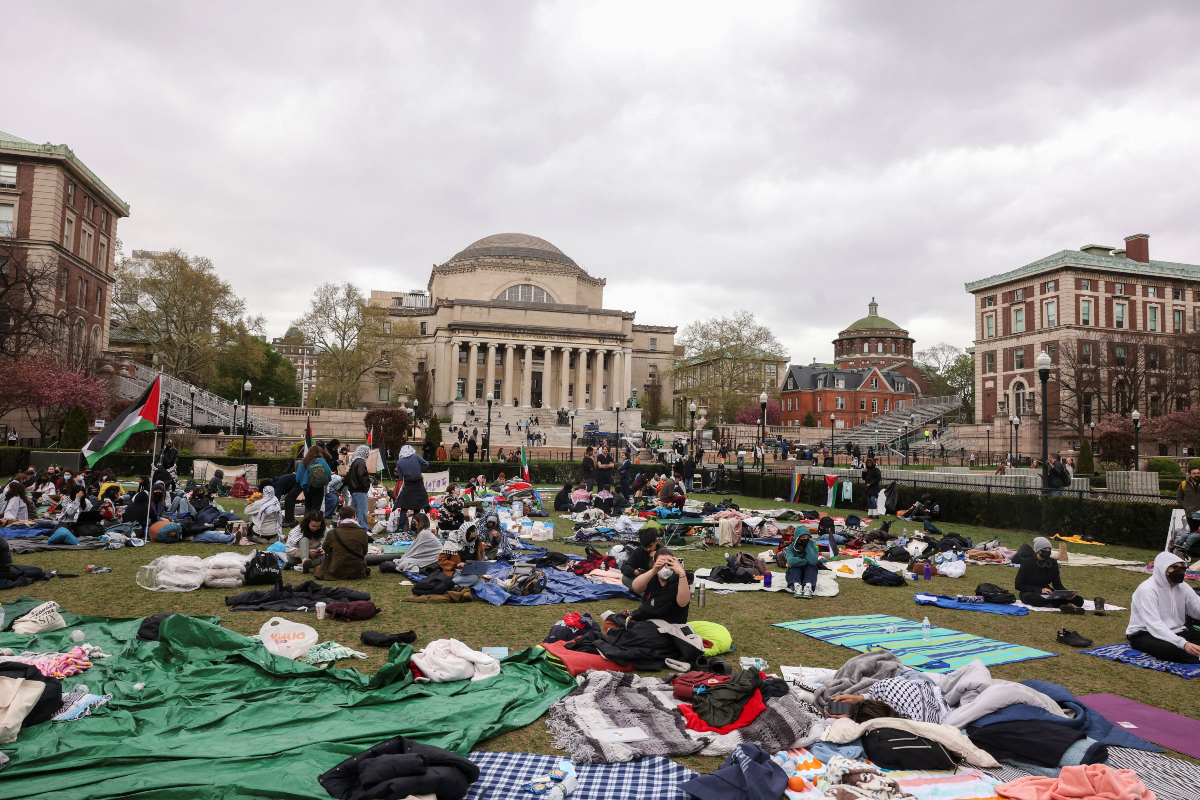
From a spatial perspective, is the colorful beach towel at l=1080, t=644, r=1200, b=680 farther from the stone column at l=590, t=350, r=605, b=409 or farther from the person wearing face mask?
the stone column at l=590, t=350, r=605, b=409

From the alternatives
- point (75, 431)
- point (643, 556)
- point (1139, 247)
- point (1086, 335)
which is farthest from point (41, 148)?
point (1139, 247)

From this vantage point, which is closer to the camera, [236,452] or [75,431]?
[75,431]

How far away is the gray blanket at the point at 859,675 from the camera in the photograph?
18.0ft

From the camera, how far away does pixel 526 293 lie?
73.5 m

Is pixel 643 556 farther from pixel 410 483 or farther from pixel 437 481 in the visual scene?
pixel 437 481

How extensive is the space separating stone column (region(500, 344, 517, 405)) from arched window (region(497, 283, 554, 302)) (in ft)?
28.1

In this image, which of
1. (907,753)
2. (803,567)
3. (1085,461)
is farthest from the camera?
(1085,461)

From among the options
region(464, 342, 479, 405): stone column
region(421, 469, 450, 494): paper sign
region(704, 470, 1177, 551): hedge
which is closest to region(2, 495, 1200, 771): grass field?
region(704, 470, 1177, 551): hedge

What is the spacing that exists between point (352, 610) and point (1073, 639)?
7889 millimetres

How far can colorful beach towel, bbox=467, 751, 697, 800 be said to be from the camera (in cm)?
423

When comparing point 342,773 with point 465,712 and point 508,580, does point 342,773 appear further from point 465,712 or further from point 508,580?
point 508,580

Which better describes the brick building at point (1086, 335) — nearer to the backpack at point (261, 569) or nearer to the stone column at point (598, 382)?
the stone column at point (598, 382)

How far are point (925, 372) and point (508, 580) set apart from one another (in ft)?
287

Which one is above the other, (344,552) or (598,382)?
(598,382)
